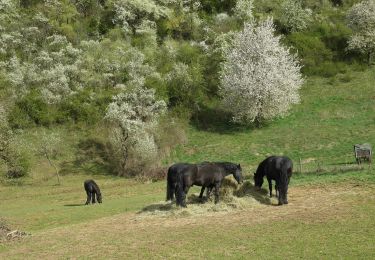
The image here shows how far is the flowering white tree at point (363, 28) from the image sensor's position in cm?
7156

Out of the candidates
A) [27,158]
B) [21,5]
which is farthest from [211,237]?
[21,5]

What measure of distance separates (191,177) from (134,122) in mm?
30648

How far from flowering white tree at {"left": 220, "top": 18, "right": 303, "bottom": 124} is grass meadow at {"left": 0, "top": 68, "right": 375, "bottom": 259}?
2.68m

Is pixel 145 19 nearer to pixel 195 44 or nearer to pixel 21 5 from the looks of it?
pixel 195 44

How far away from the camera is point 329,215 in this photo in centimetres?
2159

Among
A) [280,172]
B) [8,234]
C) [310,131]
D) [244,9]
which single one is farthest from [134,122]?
[244,9]

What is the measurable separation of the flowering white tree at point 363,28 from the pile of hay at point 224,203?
172ft

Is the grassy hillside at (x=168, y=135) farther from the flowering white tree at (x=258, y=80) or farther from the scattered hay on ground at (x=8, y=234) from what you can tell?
the flowering white tree at (x=258, y=80)

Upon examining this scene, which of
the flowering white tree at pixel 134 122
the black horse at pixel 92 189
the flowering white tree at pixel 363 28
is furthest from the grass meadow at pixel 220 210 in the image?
the flowering white tree at pixel 363 28

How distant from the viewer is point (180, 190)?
2494cm

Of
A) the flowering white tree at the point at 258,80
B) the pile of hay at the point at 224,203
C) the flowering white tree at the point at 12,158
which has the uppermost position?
the flowering white tree at the point at 258,80

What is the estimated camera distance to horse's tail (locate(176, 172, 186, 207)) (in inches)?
982

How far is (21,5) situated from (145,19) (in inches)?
1000

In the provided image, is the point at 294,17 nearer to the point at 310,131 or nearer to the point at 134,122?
the point at 310,131
